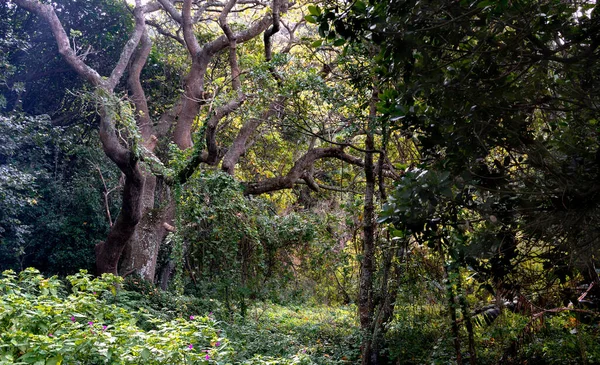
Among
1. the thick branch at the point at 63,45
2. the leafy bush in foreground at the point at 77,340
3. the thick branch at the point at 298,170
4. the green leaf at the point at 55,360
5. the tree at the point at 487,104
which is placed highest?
the thick branch at the point at 63,45

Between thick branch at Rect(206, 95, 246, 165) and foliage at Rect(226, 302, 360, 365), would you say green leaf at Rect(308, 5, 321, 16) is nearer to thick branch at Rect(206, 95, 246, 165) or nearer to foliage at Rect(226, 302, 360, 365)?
foliage at Rect(226, 302, 360, 365)

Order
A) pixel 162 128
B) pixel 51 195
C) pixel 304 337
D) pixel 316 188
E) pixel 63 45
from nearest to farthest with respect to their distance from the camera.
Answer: pixel 304 337
pixel 63 45
pixel 316 188
pixel 51 195
pixel 162 128

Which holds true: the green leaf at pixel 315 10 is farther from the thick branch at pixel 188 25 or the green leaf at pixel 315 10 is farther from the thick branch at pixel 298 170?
the thick branch at pixel 188 25

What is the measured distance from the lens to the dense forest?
8.22 feet

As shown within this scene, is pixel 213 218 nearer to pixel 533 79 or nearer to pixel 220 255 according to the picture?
pixel 220 255

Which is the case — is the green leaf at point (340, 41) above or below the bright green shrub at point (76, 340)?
above

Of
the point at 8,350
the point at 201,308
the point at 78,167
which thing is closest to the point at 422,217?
the point at 8,350

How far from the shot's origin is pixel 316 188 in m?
9.00

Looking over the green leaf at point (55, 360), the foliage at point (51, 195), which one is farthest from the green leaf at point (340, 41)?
the foliage at point (51, 195)

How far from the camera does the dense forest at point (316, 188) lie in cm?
251

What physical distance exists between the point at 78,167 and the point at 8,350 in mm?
7629

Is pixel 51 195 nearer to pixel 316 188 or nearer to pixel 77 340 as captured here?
pixel 316 188

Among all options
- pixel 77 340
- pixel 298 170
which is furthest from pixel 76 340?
pixel 298 170

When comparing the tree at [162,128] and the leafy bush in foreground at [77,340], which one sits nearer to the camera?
the leafy bush in foreground at [77,340]
